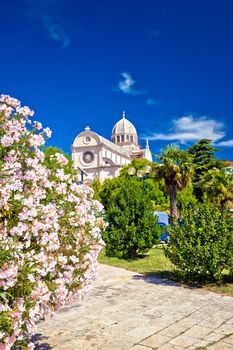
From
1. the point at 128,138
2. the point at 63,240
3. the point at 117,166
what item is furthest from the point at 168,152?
the point at 128,138

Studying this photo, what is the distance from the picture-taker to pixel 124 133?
121 m

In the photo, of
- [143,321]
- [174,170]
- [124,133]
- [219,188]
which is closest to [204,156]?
[219,188]

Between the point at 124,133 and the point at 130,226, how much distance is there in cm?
10599

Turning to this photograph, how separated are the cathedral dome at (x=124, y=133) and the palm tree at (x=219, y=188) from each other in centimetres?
9021

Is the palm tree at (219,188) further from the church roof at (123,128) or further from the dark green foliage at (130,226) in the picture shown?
the church roof at (123,128)

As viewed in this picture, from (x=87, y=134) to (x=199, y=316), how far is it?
86.9 metres

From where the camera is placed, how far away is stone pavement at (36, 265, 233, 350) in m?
6.70

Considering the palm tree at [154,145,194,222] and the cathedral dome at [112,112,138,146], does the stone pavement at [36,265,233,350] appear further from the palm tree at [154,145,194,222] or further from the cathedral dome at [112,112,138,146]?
the cathedral dome at [112,112,138,146]

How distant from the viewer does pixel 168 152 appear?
23344 mm

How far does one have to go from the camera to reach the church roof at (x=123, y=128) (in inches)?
4781

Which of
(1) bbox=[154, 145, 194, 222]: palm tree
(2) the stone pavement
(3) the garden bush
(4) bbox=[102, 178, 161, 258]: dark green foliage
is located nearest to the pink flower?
(3) the garden bush

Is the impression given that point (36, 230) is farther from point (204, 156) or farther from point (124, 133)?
point (124, 133)

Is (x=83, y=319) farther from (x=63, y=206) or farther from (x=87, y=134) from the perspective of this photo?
(x=87, y=134)

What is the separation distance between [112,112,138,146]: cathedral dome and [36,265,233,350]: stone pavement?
110 metres
